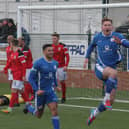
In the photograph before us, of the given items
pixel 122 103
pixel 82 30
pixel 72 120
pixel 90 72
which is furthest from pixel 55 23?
pixel 72 120

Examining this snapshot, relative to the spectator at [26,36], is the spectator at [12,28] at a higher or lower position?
higher

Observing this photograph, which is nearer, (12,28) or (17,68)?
(17,68)

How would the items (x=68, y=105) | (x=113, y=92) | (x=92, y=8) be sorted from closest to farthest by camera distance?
(x=113, y=92) < (x=68, y=105) < (x=92, y=8)

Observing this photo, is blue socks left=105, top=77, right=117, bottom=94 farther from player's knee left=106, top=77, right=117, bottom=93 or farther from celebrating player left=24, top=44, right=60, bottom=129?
celebrating player left=24, top=44, right=60, bottom=129

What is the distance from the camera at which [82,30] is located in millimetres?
19812

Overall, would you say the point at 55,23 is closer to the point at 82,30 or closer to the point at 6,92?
the point at 82,30

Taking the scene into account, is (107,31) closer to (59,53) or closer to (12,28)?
(59,53)

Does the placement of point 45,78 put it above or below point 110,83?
above

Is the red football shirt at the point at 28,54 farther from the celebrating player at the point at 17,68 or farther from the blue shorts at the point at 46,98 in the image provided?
the blue shorts at the point at 46,98

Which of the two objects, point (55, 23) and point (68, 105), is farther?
point (55, 23)

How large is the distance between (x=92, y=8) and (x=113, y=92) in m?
6.75

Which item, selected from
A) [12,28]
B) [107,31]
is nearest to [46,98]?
[107,31]

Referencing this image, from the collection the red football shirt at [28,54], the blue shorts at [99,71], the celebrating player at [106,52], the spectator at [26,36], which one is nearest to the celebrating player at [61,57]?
the red football shirt at [28,54]

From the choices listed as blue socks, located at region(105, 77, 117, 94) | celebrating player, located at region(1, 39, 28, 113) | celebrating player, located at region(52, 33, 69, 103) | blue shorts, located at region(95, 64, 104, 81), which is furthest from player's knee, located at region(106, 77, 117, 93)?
celebrating player, located at region(52, 33, 69, 103)
